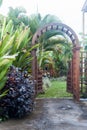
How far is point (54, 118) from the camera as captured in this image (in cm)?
622

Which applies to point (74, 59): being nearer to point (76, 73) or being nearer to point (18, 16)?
point (76, 73)

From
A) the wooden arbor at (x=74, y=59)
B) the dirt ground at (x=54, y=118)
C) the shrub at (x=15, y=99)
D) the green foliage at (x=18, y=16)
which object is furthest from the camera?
the green foliage at (x=18, y=16)

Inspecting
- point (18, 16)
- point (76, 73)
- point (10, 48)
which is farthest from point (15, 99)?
point (18, 16)

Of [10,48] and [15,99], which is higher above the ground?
[10,48]

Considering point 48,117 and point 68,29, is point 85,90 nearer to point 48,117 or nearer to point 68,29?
point 68,29

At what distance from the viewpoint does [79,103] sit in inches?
320

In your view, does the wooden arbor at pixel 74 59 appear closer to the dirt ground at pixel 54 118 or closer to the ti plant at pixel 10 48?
the ti plant at pixel 10 48

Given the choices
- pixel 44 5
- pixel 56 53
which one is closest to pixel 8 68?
pixel 56 53

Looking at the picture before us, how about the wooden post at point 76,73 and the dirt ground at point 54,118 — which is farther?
the wooden post at point 76,73

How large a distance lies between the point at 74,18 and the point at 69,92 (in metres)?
11.8

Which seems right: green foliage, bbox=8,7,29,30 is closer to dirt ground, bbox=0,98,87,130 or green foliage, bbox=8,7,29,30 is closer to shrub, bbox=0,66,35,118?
dirt ground, bbox=0,98,87,130

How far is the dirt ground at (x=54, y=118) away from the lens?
5.52 meters

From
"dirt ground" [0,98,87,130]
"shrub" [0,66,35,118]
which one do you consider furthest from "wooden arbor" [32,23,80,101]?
"shrub" [0,66,35,118]

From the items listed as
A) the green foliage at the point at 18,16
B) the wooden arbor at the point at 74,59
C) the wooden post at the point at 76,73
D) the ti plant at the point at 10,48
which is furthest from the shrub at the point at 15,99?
the green foliage at the point at 18,16
